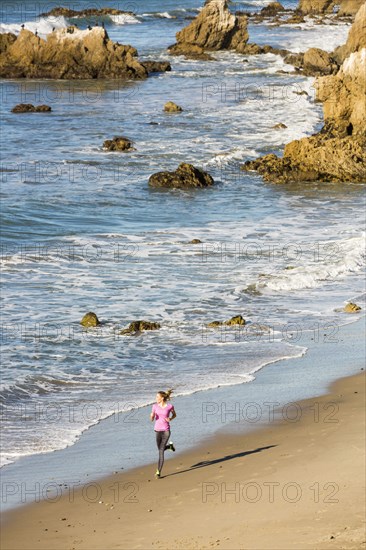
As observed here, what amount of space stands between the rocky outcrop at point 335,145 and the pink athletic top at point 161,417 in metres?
18.4

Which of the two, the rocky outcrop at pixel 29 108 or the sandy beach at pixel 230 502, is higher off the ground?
the sandy beach at pixel 230 502

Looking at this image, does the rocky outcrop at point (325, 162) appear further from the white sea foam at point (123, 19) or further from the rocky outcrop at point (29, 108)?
the white sea foam at point (123, 19)

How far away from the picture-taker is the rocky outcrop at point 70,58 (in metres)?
49.2

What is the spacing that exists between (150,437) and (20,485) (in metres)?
1.89

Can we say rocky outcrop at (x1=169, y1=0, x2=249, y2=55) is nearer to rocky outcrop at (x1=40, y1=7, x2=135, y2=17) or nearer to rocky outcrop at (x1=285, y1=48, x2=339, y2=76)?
rocky outcrop at (x1=285, y1=48, x2=339, y2=76)

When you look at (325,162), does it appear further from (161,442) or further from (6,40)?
(6,40)

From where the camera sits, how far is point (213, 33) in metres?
58.2

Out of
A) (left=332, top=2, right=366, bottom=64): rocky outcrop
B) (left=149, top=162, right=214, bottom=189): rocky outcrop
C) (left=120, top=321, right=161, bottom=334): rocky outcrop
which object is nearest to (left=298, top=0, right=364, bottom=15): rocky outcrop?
(left=332, top=2, right=366, bottom=64): rocky outcrop

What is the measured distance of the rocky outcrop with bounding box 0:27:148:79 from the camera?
49.2 m

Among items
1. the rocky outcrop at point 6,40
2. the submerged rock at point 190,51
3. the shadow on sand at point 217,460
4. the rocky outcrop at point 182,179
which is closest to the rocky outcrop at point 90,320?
the shadow on sand at point 217,460

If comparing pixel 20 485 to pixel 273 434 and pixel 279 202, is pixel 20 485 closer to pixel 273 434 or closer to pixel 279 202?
pixel 273 434

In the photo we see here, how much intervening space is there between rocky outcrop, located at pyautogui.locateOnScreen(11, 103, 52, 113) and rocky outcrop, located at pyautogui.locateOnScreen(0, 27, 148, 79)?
26.8 ft

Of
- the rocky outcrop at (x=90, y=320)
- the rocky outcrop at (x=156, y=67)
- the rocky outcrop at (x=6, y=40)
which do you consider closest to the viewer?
the rocky outcrop at (x=90, y=320)

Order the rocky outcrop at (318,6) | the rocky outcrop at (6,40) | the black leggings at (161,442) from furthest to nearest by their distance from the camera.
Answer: the rocky outcrop at (318,6), the rocky outcrop at (6,40), the black leggings at (161,442)
